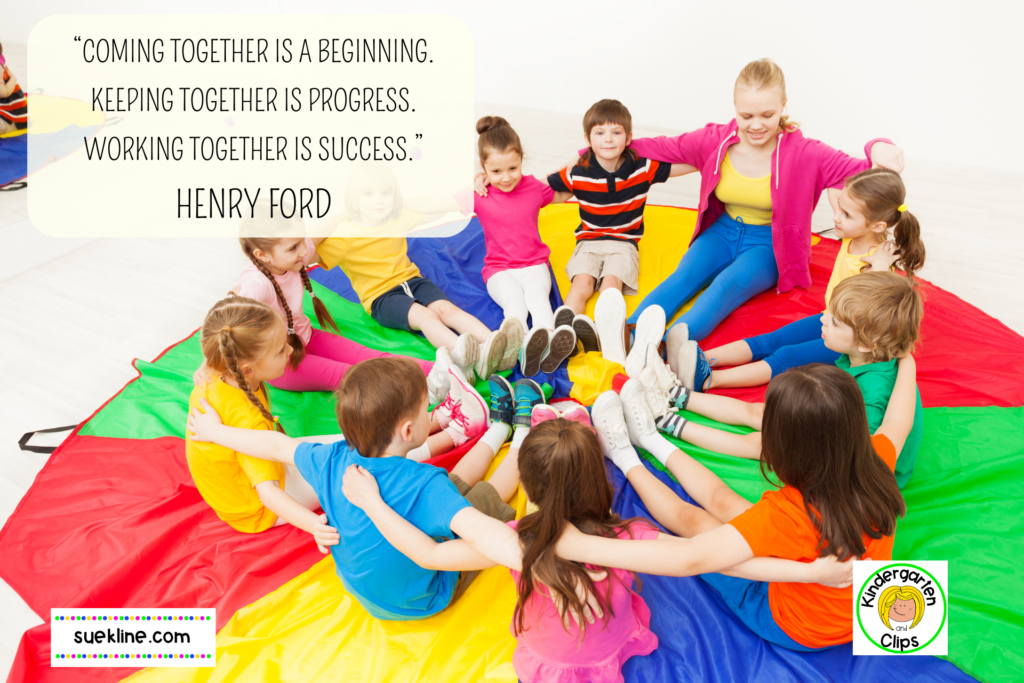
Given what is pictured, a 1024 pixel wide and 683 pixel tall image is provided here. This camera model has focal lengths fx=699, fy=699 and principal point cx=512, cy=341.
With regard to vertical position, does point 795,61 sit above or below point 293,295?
above

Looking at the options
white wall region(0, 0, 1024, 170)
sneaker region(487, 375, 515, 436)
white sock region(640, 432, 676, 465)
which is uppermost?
white wall region(0, 0, 1024, 170)

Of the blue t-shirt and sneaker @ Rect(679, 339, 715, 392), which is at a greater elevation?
sneaker @ Rect(679, 339, 715, 392)

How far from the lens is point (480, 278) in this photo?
10.4 ft

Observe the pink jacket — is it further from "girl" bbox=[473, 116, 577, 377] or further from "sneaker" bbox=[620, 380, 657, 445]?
"sneaker" bbox=[620, 380, 657, 445]

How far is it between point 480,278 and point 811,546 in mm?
2009

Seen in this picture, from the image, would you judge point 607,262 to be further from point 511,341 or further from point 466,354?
point 466,354

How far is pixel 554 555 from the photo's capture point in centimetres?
144

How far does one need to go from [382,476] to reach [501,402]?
76 cm

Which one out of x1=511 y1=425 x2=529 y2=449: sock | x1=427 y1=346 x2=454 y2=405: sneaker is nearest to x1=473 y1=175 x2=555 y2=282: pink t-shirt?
x1=427 y1=346 x2=454 y2=405: sneaker

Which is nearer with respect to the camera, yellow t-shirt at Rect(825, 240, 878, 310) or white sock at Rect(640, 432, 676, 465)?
white sock at Rect(640, 432, 676, 465)

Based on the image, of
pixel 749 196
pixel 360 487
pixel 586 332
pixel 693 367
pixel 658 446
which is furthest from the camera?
pixel 749 196

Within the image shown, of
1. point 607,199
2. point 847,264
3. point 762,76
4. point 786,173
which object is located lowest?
point 847,264

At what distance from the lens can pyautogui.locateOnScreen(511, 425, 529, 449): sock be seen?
218cm

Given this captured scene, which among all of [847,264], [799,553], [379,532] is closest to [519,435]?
[379,532]
